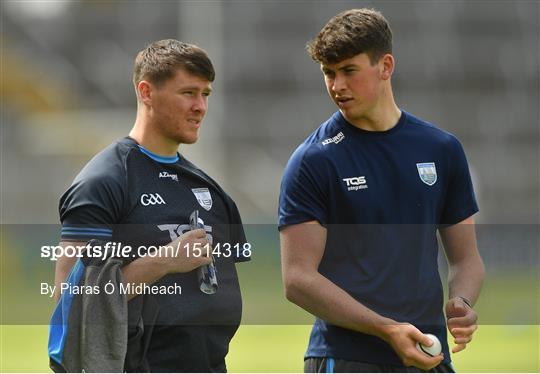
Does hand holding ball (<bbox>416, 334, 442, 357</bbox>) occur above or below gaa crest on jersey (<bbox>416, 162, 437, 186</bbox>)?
below

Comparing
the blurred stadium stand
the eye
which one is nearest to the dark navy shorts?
the eye

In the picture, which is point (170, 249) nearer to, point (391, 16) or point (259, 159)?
point (259, 159)

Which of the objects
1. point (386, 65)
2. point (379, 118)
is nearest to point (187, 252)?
point (379, 118)

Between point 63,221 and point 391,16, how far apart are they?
14837mm

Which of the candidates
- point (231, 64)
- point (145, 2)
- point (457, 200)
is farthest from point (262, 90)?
point (457, 200)

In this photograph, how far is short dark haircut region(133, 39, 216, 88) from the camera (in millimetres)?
3047

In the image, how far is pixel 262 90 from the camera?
54.6 feet

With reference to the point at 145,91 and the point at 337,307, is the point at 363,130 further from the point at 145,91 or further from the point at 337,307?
the point at 145,91

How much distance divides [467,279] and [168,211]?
88 centimetres

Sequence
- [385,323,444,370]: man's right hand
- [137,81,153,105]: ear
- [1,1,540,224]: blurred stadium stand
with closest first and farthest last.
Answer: [385,323,444,370]: man's right hand, [137,81,153,105]: ear, [1,1,540,224]: blurred stadium stand

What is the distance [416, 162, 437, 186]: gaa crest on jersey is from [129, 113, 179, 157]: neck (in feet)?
2.41

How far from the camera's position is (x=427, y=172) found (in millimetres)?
2891

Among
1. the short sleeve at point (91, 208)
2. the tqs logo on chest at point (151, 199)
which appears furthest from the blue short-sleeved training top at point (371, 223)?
the short sleeve at point (91, 208)

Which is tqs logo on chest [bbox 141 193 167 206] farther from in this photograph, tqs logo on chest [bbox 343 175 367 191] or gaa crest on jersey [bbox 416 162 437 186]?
gaa crest on jersey [bbox 416 162 437 186]
